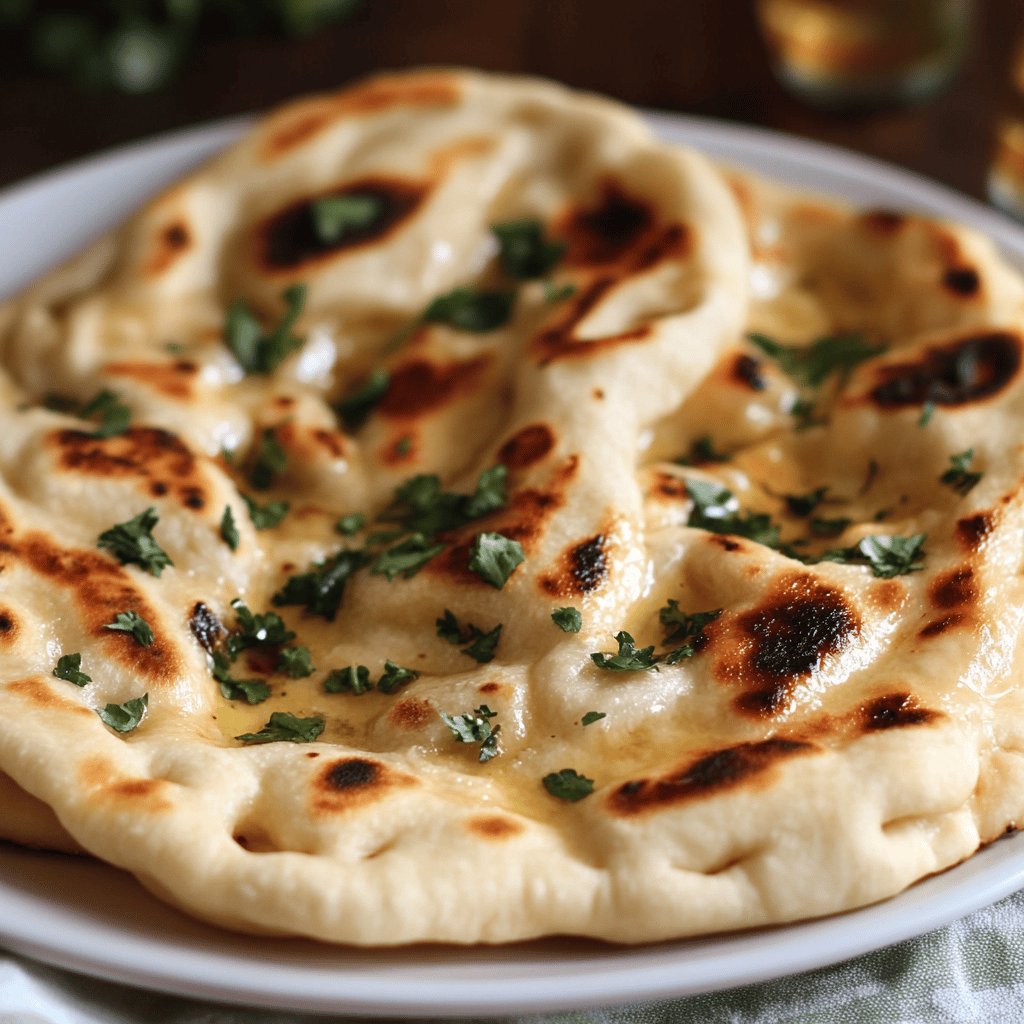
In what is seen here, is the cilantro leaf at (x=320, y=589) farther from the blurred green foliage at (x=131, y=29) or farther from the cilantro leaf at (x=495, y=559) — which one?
the blurred green foliage at (x=131, y=29)

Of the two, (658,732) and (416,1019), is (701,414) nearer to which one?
(658,732)

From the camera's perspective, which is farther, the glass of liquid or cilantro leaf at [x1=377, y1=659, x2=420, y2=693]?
the glass of liquid

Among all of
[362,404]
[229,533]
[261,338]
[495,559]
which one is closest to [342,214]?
[261,338]

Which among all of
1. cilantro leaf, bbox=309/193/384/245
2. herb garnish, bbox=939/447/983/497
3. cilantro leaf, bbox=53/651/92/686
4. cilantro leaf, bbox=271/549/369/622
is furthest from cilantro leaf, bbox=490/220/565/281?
cilantro leaf, bbox=53/651/92/686

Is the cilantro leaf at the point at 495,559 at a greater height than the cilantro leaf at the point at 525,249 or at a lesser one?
lesser

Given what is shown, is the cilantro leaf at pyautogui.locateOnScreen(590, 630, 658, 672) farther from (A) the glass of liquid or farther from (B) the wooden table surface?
(A) the glass of liquid

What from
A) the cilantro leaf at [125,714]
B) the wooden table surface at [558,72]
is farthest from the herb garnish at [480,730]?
the wooden table surface at [558,72]

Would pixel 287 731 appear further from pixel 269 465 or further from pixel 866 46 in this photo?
pixel 866 46
